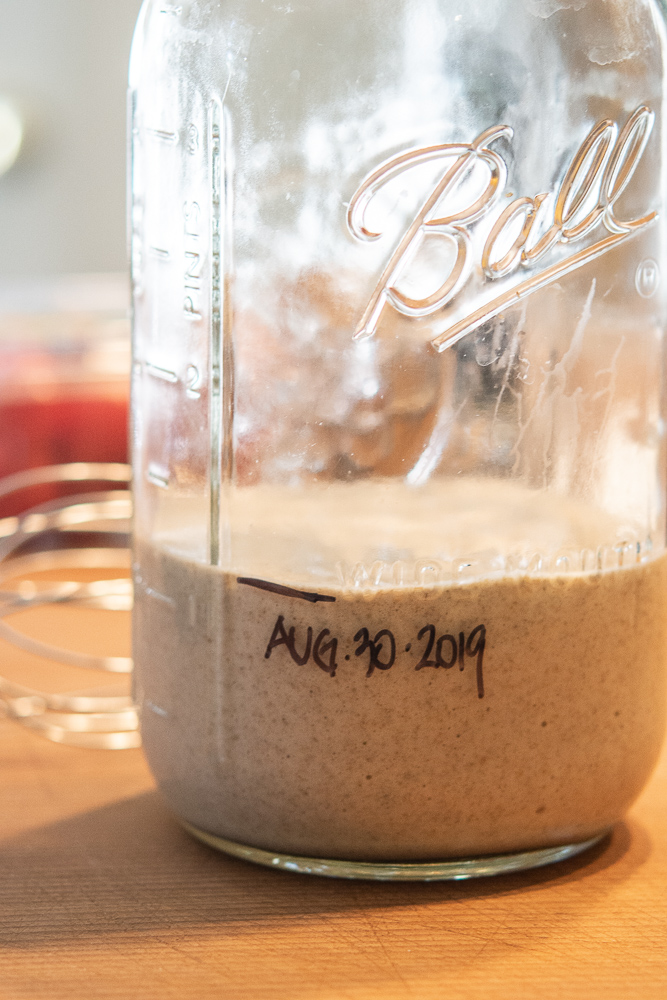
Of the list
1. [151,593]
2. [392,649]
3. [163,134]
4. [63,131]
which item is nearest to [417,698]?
[392,649]

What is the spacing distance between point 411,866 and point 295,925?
0.05 meters

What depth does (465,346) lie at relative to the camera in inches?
16.3

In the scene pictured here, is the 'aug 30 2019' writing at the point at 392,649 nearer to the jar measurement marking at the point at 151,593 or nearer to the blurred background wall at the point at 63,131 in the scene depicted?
the jar measurement marking at the point at 151,593

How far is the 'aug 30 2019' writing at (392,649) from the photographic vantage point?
0.40 metres

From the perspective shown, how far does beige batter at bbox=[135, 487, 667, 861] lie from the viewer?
405mm

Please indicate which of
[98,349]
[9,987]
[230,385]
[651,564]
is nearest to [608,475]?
[651,564]

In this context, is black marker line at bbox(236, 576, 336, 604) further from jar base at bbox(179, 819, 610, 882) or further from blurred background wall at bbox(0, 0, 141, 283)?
blurred background wall at bbox(0, 0, 141, 283)

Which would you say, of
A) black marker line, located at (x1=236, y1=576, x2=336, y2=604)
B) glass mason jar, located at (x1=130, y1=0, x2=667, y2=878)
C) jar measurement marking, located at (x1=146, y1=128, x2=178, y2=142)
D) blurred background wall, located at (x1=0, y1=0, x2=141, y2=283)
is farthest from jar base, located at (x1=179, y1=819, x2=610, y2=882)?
blurred background wall, located at (x1=0, y1=0, x2=141, y2=283)

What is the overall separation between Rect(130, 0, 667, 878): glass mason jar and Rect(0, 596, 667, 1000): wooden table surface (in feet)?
0.06

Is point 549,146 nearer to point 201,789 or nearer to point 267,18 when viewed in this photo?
point 267,18

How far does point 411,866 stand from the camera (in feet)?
1.39

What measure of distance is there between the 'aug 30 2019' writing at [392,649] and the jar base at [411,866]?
0.07m

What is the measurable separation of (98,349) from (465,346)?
83 centimetres

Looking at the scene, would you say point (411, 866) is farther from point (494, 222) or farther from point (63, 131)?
point (63, 131)
